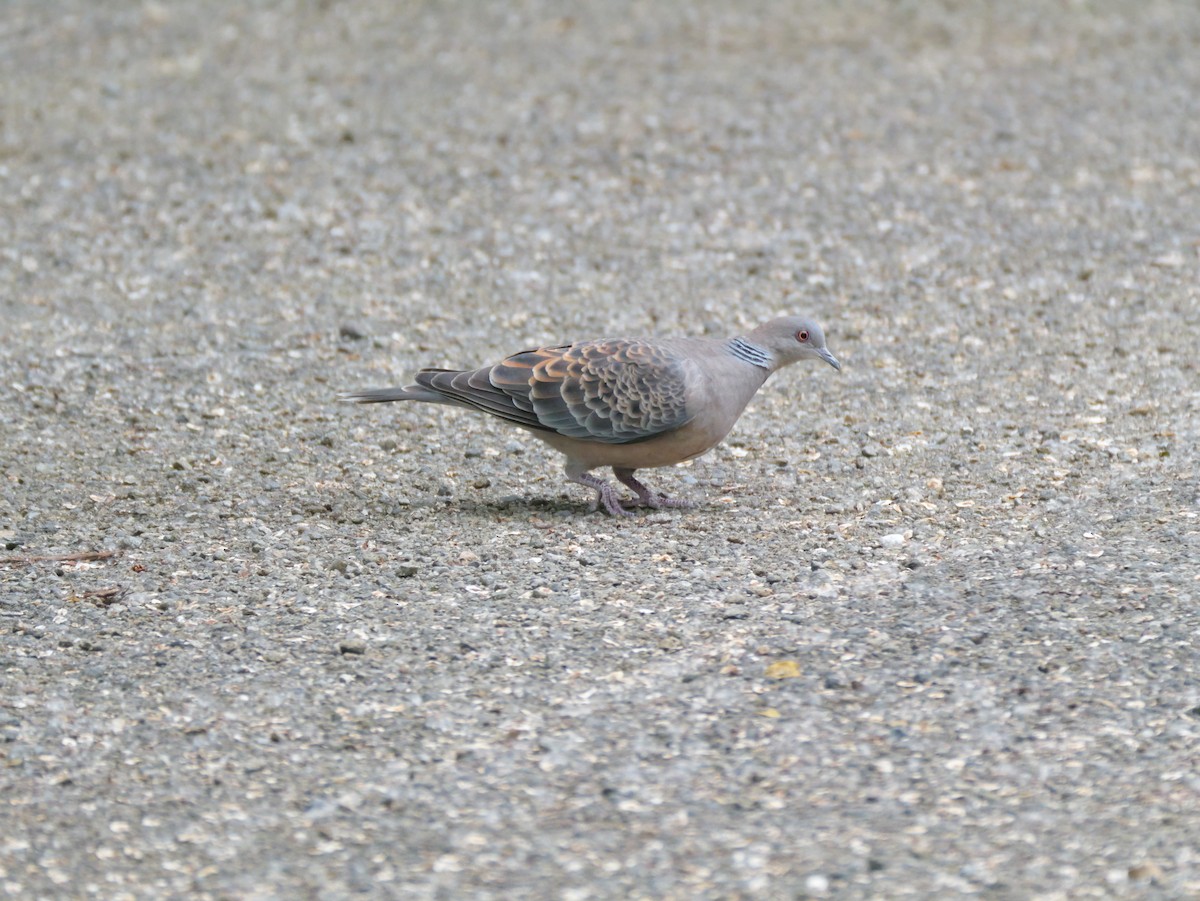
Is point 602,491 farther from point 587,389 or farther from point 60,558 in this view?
point 60,558

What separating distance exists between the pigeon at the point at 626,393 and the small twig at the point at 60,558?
3.33 feet

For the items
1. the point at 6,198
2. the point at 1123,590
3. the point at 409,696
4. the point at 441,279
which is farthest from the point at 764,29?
the point at 409,696

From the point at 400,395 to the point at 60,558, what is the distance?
51.0 inches

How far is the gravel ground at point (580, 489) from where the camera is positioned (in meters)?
3.38

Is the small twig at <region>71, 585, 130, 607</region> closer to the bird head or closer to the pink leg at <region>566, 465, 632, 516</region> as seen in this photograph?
the pink leg at <region>566, 465, 632, 516</region>

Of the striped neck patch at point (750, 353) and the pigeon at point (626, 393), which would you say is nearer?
the pigeon at point (626, 393)

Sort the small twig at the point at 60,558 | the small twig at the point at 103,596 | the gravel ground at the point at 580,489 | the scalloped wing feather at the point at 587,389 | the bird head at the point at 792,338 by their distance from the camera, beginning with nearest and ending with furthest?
the gravel ground at the point at 580,489, the small twig at the point at 103,596, the small twig at the point at 60,558, the scalloped wing feather at the point at 587,389, the bird head at the point at 792,338

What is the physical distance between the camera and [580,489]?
19.1ft

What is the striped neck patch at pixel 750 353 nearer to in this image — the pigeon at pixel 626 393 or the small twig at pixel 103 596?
the pigeon at pixel 626 393

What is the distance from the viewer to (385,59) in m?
11.2

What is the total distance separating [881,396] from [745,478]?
1149 millimetres

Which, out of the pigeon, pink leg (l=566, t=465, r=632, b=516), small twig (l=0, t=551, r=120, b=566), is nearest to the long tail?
the pigeon

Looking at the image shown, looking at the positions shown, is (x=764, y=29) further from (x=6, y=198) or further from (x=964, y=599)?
(x=964, y=599)

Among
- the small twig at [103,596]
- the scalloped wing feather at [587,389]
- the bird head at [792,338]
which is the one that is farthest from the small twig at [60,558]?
the bird head at [792,338]
